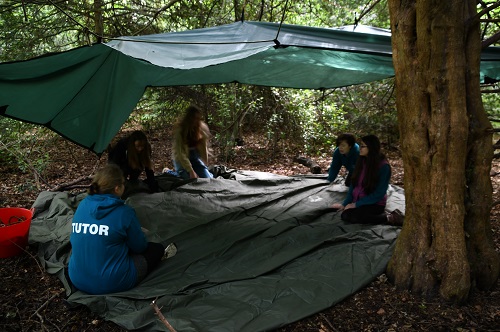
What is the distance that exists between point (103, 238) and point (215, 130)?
5.57 metres

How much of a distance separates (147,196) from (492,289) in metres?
3.01

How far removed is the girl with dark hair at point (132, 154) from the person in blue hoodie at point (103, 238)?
1457mm

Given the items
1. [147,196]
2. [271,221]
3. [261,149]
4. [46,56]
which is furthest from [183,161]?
[261,149]

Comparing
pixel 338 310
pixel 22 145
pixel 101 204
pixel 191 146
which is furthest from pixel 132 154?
pixel 22 145

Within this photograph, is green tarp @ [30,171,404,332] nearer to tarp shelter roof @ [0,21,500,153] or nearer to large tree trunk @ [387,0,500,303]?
large tree trunk @ [387,0,500,303]

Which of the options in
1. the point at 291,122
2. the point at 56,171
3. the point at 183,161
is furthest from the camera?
the point at 291,122

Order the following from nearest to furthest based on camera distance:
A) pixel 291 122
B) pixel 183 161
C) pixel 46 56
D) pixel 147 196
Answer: pixel 46 56 → pixel 147 196 → pixel 183 161 → pixel 291 122

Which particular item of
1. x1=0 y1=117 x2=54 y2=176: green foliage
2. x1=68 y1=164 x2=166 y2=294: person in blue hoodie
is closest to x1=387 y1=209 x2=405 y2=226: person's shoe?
x1=68 y1=164 x2=166 y2=294: person in blue hoodie

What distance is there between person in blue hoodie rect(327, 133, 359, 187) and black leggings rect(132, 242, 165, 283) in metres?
2.06

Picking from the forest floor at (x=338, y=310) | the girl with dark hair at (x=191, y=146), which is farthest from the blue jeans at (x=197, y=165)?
the forest floor at (x=338, y=310)

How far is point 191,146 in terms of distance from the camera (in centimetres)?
438

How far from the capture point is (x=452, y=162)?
1956 mm

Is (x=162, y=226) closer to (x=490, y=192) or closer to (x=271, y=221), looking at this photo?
(x=271, y=221)

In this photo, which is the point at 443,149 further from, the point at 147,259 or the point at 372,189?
the point at 147,259
